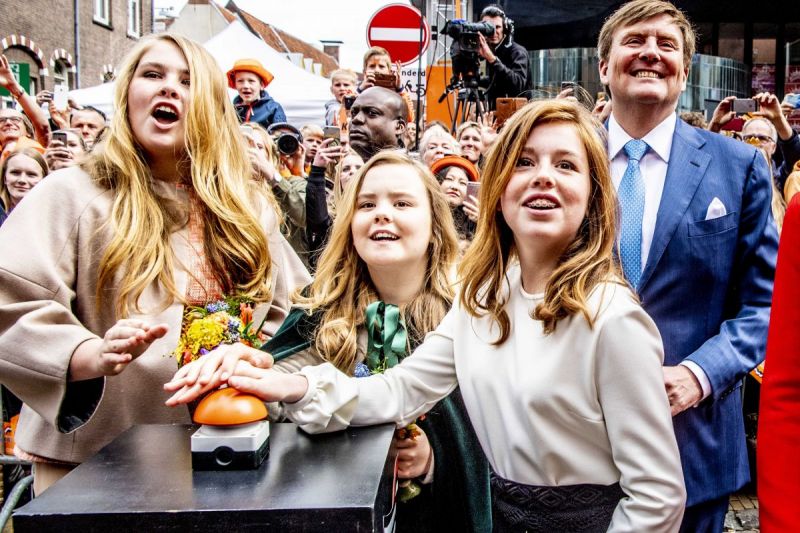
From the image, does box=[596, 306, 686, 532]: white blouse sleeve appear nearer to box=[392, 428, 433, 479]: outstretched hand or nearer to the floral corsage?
box=[392, 428, 433, 479]: outstretched hand

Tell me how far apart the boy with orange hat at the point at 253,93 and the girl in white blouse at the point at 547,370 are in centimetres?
528

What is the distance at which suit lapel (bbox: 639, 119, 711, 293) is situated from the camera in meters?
2.10

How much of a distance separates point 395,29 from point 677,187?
18.2 feet

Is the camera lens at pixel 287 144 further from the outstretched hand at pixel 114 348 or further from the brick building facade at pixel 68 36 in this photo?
the brick building facade at pixel 68 36

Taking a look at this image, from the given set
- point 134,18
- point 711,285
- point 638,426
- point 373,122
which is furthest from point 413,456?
point 134,18

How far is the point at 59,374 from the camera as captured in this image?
5.73 ft

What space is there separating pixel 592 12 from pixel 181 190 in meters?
14.3

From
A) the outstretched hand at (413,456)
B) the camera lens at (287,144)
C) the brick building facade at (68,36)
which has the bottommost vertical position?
the outstretched hand at (413,456)

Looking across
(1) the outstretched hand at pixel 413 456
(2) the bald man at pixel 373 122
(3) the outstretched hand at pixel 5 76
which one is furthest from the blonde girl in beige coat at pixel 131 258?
(3) the outstretched hand at pixel 5 76

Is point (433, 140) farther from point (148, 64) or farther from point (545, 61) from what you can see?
point (545, 61)

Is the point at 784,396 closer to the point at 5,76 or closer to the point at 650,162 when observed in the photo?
the point at 650,162

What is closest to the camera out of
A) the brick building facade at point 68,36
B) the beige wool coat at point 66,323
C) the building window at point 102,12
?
the beige wool coat at point 66,323

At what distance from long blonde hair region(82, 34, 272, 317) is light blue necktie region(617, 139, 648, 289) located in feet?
3.53

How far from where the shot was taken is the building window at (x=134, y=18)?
2611cm
